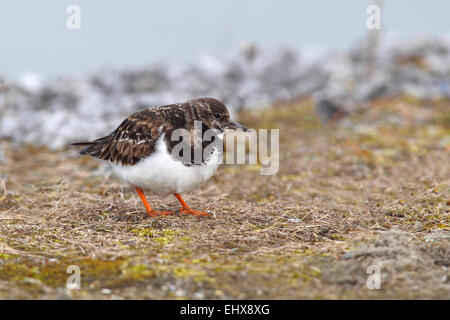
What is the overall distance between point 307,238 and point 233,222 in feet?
2.36

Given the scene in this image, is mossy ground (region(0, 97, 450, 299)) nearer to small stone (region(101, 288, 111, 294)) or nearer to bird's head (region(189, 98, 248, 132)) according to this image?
small stone (region(101, 288, 111, 294))

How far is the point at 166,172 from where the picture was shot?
178 inches

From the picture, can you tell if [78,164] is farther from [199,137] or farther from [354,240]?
[354,240]

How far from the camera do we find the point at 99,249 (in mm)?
3912

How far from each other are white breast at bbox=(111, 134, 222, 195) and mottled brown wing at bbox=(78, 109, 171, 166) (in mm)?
84

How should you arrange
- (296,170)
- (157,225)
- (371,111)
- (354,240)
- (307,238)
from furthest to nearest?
1. (371,111)
2. (296,170)
3. (157,225)
4. (307,238)
5. (354,240)

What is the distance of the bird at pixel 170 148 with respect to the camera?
15.0ft

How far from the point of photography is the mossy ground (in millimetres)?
3404

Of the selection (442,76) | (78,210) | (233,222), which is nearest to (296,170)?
(233,222)

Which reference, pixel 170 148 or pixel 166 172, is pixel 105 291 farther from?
pixel 170 148

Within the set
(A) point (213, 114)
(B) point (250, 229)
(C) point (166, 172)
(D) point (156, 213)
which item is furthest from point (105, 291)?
(A) point (213, 114)

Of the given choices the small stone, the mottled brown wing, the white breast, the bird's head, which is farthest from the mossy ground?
the bird's head

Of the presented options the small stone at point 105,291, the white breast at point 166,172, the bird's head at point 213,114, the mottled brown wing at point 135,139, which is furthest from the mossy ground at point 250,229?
the bird's head at point 213,114

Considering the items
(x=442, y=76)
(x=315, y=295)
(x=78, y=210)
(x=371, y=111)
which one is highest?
(x=442, y=76)
